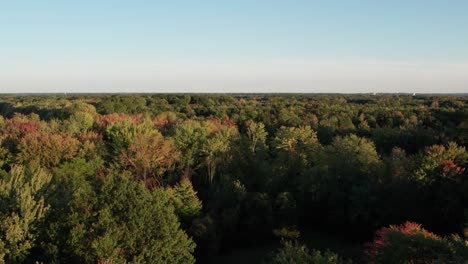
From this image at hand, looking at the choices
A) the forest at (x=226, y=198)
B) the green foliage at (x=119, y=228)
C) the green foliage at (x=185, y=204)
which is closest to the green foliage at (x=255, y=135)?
the forest at (x=226, y=198)

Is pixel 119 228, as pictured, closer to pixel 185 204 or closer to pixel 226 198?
pixel 185 204

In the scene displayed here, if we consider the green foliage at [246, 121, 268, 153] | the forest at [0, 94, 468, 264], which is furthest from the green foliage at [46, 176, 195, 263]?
the green foliage at [246, 121, 268, 153]

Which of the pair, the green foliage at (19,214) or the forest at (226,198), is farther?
the forest at (226,198)

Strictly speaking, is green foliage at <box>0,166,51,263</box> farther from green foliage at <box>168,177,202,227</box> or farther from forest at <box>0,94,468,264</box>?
green foliage at <box>168,177,202,227</box>

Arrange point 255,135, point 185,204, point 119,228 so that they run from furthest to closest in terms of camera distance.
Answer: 1. point 255,135
2. point 185,204
3. point 119,228

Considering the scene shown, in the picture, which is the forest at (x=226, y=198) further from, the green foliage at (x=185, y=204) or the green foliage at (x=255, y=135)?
the green foliage at (x=255, y=135)

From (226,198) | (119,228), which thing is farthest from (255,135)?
(119,228)
